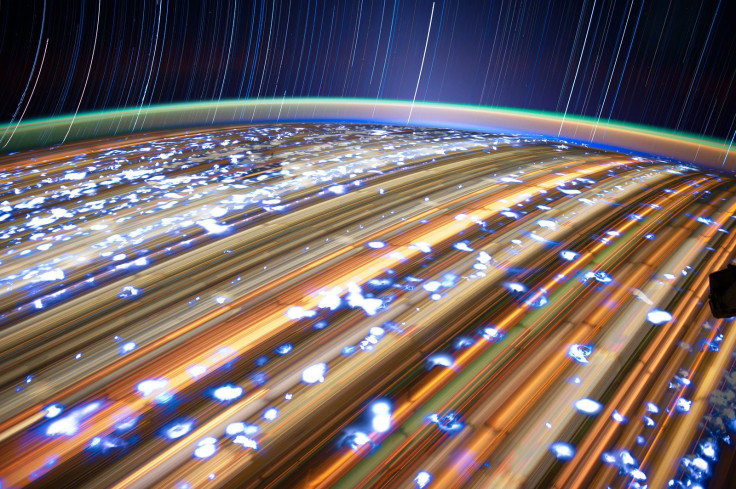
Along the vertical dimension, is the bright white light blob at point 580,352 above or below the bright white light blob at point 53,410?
above

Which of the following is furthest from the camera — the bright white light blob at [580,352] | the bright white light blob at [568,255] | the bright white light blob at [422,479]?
the bright white light blob at [568,255]

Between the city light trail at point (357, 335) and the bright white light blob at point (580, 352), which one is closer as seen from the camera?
the city light trail at point (357, 335)

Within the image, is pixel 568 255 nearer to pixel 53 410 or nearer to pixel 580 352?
pixel 580 352

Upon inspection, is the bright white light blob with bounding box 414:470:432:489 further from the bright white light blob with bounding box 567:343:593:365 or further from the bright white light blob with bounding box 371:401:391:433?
the bright white light blob with bounding box 567:343:593:365

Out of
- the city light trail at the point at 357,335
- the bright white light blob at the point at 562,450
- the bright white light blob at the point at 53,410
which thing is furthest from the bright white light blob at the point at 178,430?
the bright white light blob at the point at 562,450

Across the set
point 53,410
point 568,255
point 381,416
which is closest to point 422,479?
point 381,416

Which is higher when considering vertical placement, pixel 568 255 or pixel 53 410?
pixel 568 255

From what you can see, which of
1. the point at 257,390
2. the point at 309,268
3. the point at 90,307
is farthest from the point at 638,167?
the point at 90,307

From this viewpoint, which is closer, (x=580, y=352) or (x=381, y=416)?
(x=381, y=416)

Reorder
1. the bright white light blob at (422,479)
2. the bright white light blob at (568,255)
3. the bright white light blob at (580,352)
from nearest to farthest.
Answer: the bright white light blob at (422,479), the bright white light blob at (580,352), the bright white light blob at (568,255)

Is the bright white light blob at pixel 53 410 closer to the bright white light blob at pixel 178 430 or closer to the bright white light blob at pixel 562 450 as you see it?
the bright white light blob at pixel 178 430

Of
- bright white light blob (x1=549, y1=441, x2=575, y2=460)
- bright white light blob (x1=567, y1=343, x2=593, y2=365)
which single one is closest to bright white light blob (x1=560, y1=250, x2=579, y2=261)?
bright white light blob (x1=567, y1=343, x2=593, y2=365)

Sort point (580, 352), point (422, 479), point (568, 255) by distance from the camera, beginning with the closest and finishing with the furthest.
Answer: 1. point (422, 479)
2. point (580, 352)
3. point (568, 255)
